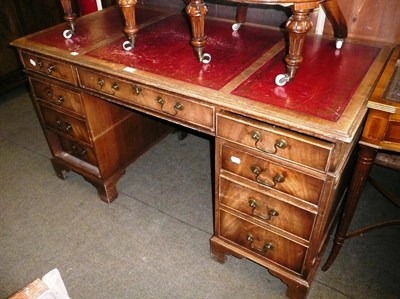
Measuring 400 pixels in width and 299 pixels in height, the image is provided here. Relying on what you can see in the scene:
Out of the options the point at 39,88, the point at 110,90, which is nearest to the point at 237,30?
the point at 110,90

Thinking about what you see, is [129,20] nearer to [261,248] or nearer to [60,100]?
[60,100]

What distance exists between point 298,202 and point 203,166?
1324 millimetres

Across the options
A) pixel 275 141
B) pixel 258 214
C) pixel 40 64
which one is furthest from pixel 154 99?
pixel 40 64

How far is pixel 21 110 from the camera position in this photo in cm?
349

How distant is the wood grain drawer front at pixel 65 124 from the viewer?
85.0 inches

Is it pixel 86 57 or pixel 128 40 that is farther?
pixel 128 40

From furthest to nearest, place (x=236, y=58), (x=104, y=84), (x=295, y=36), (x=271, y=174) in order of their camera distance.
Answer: (x=104, y=84), (x=236, y=58), (x=271, y=174), (x=295, y=36)

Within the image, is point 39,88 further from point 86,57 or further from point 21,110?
point 21,110

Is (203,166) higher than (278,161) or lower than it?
lower

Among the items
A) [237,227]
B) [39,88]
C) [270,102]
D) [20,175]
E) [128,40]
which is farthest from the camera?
[20,175]

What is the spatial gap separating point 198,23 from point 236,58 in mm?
261

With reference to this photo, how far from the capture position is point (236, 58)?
1.68 metres

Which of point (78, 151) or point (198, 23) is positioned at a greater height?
point (198, 23)

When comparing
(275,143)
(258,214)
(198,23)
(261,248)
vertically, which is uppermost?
(198,23)
